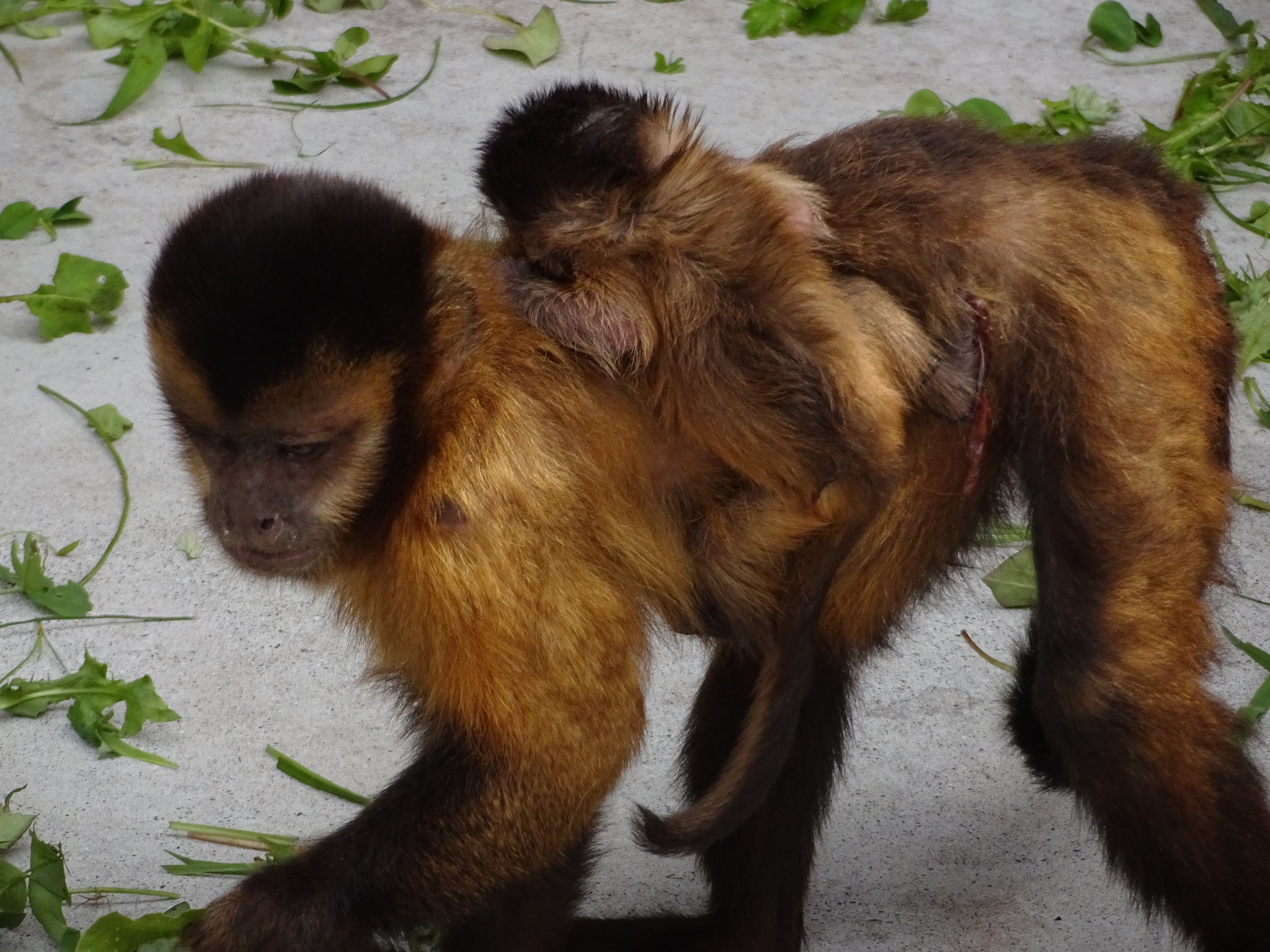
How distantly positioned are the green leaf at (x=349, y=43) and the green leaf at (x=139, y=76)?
787 millimetres

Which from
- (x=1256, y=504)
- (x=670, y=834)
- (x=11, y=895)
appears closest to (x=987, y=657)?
(x=1256, y=504)

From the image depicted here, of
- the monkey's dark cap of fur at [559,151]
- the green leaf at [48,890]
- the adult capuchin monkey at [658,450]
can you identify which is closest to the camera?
the adult capuchin monkey at [658,450]

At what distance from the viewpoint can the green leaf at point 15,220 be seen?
6.37m

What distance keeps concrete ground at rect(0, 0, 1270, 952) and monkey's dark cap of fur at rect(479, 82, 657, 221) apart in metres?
1.18

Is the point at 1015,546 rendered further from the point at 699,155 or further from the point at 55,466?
the point at 55,466

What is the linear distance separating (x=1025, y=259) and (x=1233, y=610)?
2109 millimetres

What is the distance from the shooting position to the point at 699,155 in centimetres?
321

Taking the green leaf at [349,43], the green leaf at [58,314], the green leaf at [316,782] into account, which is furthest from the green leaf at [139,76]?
the green leaf at [316,782]

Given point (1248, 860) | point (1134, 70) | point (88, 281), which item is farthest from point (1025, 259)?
point (1134, 70)

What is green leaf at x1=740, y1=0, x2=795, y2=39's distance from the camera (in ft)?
25.3

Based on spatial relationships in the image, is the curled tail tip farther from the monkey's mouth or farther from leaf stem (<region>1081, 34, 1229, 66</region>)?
leaf stem (<region>1081, 34, 1229, 66</region>)

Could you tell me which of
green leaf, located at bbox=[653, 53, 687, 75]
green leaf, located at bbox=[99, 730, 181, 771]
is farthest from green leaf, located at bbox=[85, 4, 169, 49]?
green leaf, located at bbox=[99, 730, 181, 771]

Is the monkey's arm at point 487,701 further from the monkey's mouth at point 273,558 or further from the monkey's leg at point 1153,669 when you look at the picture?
the monkey's leg at point 1153,669

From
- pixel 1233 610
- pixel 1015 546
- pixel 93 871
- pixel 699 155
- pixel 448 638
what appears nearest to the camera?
pixel 448 638
